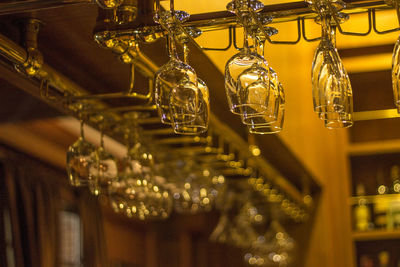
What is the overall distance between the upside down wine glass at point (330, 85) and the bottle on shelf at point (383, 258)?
4446 mm

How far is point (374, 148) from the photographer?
5.59 meters

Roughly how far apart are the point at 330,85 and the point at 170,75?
31 centimetres

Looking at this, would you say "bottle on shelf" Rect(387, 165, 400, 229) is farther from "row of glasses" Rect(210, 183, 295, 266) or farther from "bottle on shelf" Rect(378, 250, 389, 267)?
"row of glasses" Rect(210, 183, 295, 266)

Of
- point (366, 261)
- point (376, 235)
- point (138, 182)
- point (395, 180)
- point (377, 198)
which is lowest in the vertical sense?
point (366, 261)

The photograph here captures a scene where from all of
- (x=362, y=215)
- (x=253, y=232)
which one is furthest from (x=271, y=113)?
(x=362, y=215)

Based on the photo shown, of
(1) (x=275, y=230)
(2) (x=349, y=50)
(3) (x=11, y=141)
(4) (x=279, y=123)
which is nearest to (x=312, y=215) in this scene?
(1) (x=275, y=230)

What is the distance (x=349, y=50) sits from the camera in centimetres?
587

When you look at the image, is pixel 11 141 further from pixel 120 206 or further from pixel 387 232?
pixel 387 232

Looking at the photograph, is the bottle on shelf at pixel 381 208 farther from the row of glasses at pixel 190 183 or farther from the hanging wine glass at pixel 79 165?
the hanging wine glass at pixel 79 165

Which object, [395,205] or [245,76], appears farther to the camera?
[395,205]

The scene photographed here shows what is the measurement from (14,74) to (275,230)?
3070mm

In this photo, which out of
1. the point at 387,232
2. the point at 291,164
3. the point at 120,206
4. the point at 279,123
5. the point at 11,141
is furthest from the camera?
the point at 387,232

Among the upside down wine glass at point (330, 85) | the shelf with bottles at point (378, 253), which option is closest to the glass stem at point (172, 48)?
the upside down wine glass at point (330, 85)

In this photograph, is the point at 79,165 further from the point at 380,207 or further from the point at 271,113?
the point at 380,207
